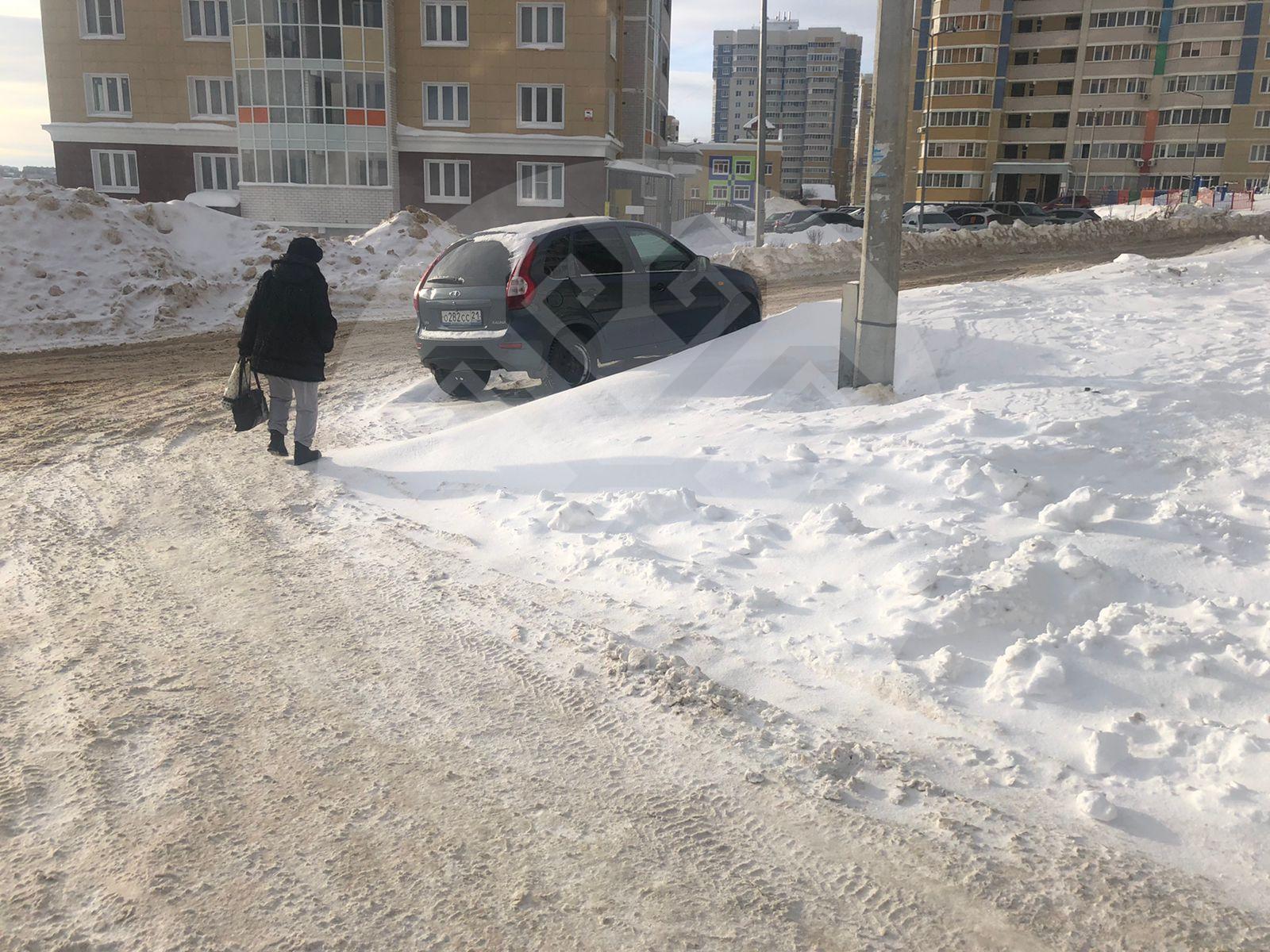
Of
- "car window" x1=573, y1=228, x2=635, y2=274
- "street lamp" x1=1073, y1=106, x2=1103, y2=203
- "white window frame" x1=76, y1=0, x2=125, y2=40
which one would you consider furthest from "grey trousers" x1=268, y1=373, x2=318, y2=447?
"street lamp" x1=1073, y1=106, x2=1103, y2=203

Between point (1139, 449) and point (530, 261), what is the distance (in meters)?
5.21

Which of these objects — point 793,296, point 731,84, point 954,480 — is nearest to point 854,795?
point 954,480

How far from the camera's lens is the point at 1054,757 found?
324 centimetres

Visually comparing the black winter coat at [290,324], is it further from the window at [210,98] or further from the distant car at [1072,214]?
A: the distant car at [1072,214]

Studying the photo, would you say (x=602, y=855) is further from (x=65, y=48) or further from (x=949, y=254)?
(x=65, y=48)

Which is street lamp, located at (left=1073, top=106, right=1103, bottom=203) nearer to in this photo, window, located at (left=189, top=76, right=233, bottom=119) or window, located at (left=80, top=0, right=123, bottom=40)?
window, located at (left=189, top=76, right=233, bottom=119)

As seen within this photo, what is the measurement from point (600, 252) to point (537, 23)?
99.1 feet

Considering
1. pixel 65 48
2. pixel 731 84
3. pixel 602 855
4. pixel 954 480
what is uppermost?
pixel 731 84

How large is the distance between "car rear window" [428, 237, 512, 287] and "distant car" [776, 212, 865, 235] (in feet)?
112

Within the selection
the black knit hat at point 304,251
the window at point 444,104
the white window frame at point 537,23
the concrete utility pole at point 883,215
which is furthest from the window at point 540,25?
the black knit hat at point 304,251

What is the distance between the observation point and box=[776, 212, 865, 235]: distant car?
137 feet

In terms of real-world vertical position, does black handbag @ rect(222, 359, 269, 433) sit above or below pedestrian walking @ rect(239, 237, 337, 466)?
→ below

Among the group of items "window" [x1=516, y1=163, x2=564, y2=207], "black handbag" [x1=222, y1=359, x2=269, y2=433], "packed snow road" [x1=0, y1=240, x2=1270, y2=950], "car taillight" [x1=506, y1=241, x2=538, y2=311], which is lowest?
"packed snow road" [x1=0, y1=240, x2=1270, y2=950]

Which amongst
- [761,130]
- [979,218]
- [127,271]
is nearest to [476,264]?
[127,271]
